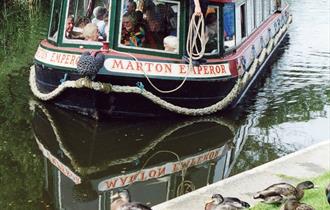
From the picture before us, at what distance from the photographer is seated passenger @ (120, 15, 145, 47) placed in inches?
442

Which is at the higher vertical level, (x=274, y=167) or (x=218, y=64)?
(x=218, y=64)

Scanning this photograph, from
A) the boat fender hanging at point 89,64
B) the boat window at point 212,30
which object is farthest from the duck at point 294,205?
the boat window at point 212,30

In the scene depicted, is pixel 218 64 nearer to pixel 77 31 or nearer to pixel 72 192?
pixel 77 31

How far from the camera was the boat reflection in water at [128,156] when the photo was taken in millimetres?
8438

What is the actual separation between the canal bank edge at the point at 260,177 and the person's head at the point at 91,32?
477 centimetres

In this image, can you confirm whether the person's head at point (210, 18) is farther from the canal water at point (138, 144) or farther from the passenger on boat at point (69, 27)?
the passenger on boat at point (69, 27)

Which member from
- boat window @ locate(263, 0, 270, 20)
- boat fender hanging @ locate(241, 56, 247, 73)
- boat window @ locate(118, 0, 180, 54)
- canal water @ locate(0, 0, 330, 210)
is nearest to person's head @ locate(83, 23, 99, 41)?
boat window @ locate(118, 0, 180, 54)

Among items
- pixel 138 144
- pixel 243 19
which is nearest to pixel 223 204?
pixel 138 144

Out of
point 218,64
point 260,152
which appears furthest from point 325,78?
point 260,152

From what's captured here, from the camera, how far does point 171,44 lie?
1124cm

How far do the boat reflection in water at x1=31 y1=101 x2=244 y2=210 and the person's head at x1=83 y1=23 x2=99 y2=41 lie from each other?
1.45 metres

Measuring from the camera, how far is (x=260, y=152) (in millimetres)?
10234

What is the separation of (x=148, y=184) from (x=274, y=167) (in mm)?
1826

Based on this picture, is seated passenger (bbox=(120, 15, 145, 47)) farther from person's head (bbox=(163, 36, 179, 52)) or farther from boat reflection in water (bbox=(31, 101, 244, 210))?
boat reflection in water (bbox=(31, 101, 244, 210))
